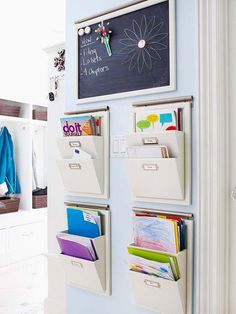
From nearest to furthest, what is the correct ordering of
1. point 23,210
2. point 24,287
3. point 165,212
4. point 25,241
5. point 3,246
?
1. point 165,212
2. point 24,287
3. point 3,246
4. point 25,241
5. point 23,210

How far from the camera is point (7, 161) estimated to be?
3.87m

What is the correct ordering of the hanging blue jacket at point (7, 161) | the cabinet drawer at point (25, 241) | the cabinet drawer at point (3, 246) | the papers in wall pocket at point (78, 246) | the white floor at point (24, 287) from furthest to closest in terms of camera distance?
the hanging blue jacket at point (7, 161) → the cabinet drawer at point (25, 241) → the cabinet drawer at point (3, 246) → the white floor at point (24, 287) → the papers in wall pocket at point (78, 246)

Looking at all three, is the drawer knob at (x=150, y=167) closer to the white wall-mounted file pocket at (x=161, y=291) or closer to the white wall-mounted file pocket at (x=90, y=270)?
the white wall-mounted file pocket at (x=161, y=291)

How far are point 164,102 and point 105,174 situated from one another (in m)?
0.46

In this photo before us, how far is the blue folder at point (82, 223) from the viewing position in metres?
1.55

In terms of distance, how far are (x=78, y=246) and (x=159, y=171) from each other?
57 centimetres

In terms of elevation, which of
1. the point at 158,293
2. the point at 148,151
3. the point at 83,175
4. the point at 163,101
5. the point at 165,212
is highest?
the point at 163,101

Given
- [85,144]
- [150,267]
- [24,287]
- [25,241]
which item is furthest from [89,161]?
[25,241]

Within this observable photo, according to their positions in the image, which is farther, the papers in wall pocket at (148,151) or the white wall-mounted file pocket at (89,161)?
the white wall-mounted file pocket at (89,161)

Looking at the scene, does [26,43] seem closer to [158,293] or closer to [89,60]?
[89,60]

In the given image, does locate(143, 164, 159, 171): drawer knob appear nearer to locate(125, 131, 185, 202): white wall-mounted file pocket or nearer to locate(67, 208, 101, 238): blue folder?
locate(125, 131, 185, 202): white wall-mounted file pocket

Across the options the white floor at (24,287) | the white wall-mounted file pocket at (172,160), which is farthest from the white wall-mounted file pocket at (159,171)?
the white floor at (24,287)

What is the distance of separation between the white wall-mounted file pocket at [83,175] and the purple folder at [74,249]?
256 mm

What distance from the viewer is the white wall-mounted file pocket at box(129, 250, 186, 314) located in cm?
126
